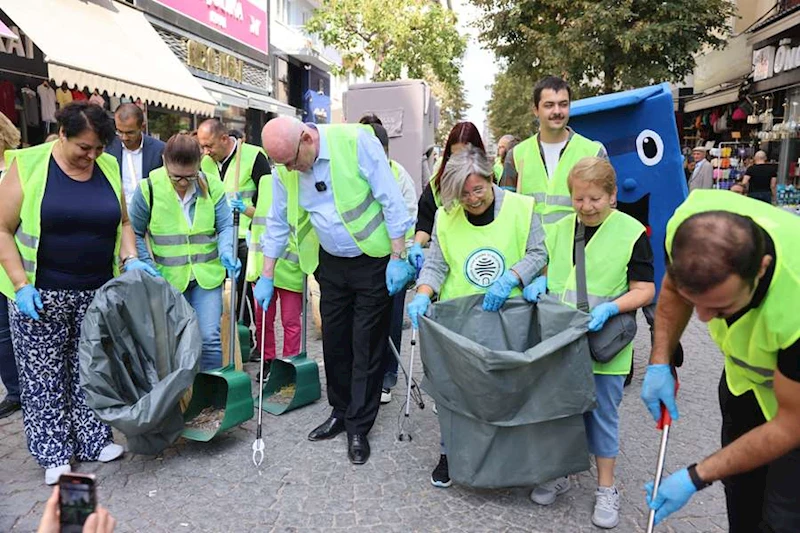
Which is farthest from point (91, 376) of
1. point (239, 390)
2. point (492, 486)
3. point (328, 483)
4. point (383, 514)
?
point (492, 486)

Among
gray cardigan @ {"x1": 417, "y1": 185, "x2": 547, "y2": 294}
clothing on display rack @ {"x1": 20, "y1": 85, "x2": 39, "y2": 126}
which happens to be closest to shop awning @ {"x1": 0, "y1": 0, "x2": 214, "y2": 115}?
clothing on display rack @ {"x1": 20, "y1": 85, "x2": 39, "y2": 126}

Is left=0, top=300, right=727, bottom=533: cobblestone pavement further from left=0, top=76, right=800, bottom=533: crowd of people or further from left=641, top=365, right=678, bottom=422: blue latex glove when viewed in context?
left=641, top=365, right=678, bottom=422: blue latex glove

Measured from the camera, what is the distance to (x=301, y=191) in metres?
3.38

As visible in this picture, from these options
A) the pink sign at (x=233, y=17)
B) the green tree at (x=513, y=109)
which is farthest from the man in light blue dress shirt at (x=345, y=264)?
the green tree at (x=513, y=109)

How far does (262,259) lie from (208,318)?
2.25 ft

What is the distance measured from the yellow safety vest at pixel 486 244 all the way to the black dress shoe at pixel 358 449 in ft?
3.32

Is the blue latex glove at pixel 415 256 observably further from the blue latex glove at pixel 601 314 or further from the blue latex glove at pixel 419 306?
the blue latex glove at pixel 601 314

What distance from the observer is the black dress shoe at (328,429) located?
3.65 metres

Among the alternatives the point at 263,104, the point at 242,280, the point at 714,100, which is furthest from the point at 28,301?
the point at 714,100

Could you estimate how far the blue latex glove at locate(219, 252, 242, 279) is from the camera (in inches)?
151

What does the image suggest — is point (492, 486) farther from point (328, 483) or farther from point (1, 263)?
point (1, 263)

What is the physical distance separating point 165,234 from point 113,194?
475mm

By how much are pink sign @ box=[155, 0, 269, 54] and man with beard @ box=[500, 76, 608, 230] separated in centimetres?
1003

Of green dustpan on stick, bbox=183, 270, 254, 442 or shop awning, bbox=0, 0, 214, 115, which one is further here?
shop awning, bbox=0, 0, 214, 115
